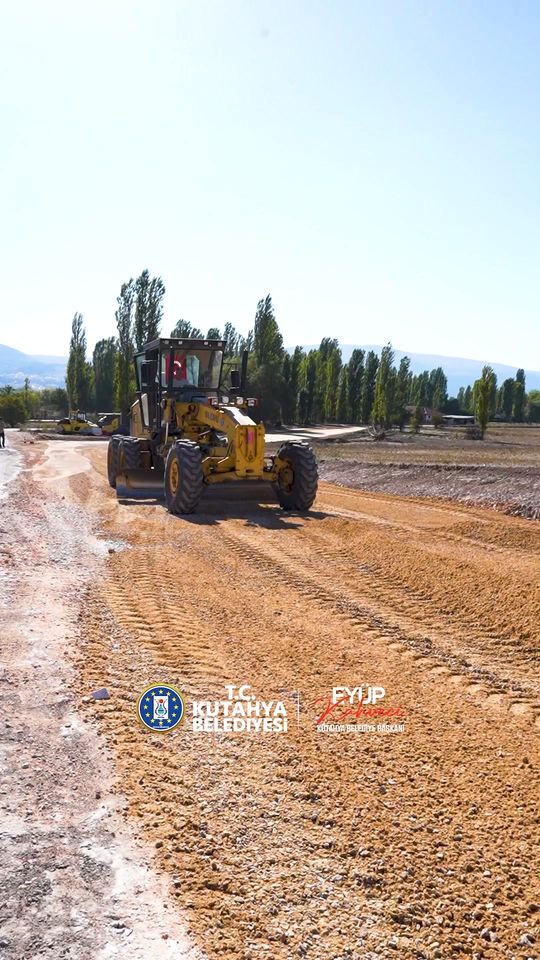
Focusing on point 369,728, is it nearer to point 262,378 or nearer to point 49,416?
point 262,378

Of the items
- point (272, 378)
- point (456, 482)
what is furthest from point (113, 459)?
point (272, 378)

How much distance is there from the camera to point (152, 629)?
648 cm

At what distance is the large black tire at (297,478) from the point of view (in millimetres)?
13938

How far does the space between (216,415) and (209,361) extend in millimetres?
1781

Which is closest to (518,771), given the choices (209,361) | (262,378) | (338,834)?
(338,834)

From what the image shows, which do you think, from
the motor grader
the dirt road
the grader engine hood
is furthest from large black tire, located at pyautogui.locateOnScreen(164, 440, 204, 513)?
the dirt road

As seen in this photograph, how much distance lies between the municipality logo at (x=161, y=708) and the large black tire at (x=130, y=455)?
37.8ft

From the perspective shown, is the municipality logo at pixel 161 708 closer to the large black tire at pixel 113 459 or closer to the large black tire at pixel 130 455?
the large black tire at pixel 130 455

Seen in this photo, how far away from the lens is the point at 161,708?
16.0 feet

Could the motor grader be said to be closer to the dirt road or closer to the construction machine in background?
the dirt road

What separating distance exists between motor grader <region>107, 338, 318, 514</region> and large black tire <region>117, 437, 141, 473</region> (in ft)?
0.07

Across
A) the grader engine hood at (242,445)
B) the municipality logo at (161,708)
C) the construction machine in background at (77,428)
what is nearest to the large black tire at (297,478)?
the grader engine hood at (242,445)

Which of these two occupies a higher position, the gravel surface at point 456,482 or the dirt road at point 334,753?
the gravel surface at point 456,482

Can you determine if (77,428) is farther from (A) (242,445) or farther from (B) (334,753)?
(B) (334,753)
